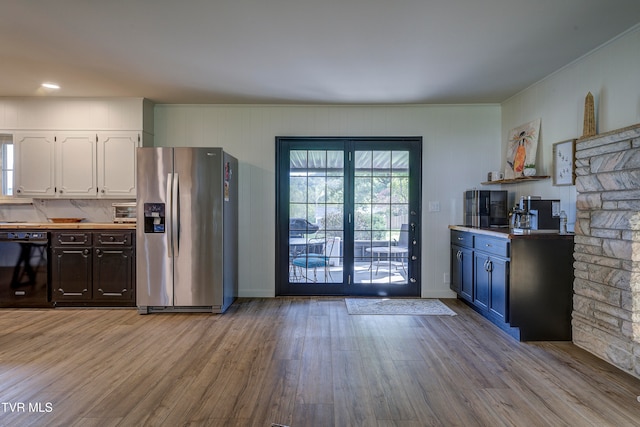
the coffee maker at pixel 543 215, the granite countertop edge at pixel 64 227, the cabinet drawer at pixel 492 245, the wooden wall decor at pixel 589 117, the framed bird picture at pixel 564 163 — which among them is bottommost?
the cabinet drawer at pixel 492 245

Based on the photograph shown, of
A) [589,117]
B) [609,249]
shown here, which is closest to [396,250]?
[609,249]

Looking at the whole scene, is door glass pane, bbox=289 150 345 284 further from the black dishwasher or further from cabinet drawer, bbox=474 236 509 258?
the black dishwasher

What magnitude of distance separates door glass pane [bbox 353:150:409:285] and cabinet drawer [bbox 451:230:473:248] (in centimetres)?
57

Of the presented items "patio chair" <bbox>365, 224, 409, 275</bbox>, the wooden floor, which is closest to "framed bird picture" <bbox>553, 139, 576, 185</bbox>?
the wooden floor

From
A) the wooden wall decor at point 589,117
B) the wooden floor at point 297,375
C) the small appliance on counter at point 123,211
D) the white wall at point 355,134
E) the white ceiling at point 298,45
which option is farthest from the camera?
the white wall at point 355,134

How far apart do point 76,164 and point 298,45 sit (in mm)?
3182

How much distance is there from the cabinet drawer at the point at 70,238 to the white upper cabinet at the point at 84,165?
0.55m

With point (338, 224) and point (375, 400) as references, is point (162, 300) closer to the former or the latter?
point (338, 224)

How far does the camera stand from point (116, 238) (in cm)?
388

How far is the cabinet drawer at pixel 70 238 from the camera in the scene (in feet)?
12.8

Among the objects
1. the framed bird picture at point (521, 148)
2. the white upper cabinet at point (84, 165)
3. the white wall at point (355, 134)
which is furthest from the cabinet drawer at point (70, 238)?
the framed bird picture at point (521, 148)

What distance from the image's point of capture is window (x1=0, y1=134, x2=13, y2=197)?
439 cm

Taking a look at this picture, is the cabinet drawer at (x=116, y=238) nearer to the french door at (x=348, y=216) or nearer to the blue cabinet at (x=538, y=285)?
the french door at (x=348, y=216)

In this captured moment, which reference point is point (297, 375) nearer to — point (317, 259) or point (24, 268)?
point (317, 259)
